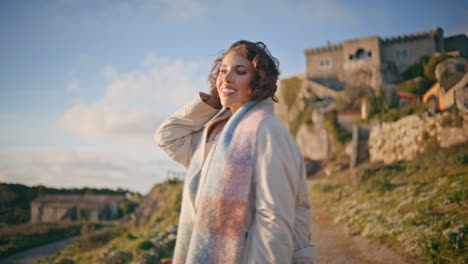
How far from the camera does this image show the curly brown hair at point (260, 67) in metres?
1.91

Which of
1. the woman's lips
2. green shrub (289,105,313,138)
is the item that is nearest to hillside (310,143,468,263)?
the woman's lips

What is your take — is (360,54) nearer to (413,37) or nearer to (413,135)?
(413,37)

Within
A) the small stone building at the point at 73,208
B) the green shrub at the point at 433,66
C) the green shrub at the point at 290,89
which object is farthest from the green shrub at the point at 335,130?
the small stone building at the point at 73,208

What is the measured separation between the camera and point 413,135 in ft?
43.6

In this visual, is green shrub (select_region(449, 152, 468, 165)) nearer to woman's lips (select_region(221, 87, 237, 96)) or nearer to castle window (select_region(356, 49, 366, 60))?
woman's lips (select_region(221, 87, 237, 96))

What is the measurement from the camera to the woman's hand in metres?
2.35

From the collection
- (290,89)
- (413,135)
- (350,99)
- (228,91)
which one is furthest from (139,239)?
(290,89)

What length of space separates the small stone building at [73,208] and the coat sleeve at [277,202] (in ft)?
85.0

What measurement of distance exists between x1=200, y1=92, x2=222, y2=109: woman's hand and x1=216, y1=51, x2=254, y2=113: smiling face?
0.37 meters

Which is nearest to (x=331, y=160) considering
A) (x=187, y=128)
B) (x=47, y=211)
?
(x=187, y=128)

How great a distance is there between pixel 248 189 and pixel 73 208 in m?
27.7

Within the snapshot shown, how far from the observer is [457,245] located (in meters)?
4.22

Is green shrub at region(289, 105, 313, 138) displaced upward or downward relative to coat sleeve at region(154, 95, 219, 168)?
upward

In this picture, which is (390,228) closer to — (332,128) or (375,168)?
(375,168)
